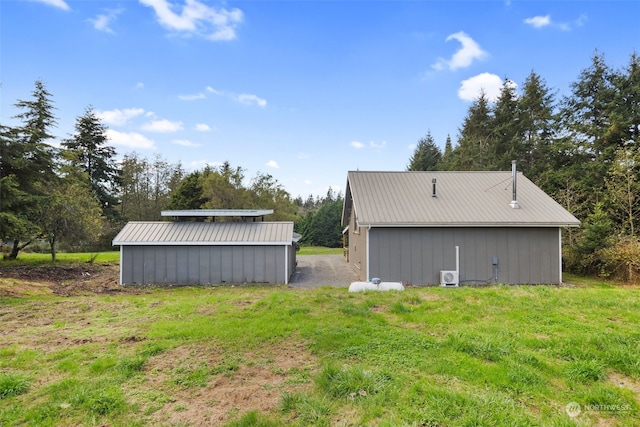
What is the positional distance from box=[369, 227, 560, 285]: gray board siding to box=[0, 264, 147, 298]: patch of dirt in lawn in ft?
27.9

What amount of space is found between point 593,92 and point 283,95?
1734cm

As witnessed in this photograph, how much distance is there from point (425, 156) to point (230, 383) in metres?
36.6

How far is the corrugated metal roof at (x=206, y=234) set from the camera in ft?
38.4

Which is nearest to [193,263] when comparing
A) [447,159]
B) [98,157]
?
[98,157]

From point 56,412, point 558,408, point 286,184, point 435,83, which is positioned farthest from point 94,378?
point 286,184

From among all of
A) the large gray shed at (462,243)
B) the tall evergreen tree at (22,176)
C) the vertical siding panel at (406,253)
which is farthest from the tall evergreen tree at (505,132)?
the tall evergreen tree at (22,176)

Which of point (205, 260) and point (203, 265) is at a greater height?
point (205, 260)

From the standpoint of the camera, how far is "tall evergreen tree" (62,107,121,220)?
29.1m

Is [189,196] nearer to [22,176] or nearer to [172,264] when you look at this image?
[22,176]

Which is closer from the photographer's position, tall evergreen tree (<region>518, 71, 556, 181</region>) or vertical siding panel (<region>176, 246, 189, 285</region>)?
vertical siding panel (<region>176, 246, 189, 285</region>)

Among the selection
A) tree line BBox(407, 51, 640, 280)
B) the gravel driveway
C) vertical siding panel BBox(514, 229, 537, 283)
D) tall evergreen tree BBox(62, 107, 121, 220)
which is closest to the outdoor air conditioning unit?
vertical siding panel BBox(514, 229, 537, 283)

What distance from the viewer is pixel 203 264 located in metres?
11.8

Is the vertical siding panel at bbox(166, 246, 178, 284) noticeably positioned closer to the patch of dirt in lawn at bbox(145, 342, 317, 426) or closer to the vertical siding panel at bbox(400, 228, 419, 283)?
the vertical siding panel at bbox(400, 228, 419, 283)

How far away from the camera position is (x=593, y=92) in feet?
57.6
